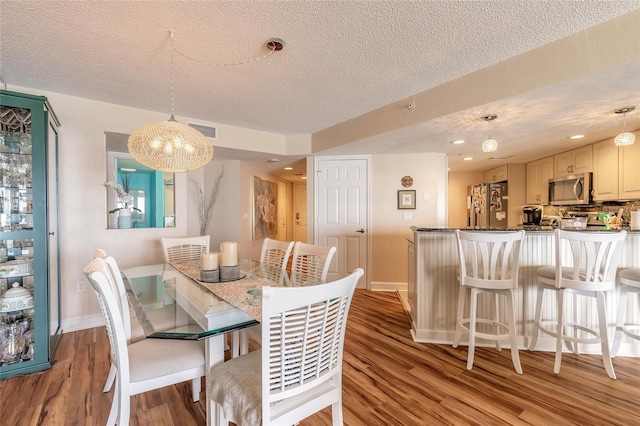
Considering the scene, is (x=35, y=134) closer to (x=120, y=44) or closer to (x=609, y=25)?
(x=120, y=44)

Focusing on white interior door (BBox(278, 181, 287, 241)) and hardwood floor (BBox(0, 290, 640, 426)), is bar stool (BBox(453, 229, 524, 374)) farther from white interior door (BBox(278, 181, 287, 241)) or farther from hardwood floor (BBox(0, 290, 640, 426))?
white interior door (BBox(278, 181, 287, 241))

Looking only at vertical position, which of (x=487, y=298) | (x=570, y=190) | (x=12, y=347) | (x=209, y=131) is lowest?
(x=12, y=347)

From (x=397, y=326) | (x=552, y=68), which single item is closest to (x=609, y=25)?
(x=552, y=68)

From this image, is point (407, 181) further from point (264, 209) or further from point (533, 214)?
point (264, 209)

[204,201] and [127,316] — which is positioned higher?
[204,201]

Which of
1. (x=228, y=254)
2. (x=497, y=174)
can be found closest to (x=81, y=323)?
(x=228, y=254)

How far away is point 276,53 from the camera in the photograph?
79.0 inches

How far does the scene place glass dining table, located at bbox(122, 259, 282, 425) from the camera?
1.20 m

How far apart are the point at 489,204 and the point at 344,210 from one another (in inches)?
127

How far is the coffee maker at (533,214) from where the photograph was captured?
4.46m

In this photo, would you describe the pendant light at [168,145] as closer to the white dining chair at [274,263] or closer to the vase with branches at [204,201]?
the white dining chair at [274,263]

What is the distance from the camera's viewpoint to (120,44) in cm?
188

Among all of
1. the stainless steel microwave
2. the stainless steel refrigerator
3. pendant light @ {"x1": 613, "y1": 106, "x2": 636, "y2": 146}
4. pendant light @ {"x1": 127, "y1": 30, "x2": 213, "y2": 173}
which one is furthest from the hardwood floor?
the stainless steel refrigerator

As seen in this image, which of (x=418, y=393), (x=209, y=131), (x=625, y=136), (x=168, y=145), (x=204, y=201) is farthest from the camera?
(x=204, y=201)
